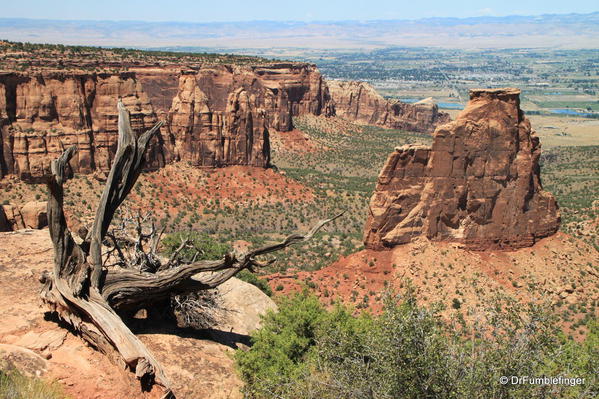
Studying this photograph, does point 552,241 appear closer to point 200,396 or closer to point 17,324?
point 200,396

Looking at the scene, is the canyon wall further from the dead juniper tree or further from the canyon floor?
the dead juniper tree

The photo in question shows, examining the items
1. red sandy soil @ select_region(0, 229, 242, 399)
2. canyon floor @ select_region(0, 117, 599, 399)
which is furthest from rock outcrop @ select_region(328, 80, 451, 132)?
red sandy soil @ select_region(0, 229, 242, 399)

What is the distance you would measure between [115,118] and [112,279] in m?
36.6

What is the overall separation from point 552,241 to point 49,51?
49.3 metres

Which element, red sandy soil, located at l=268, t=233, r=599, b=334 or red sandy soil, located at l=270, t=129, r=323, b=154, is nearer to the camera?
Result: red sandy soil, located at l=268, t=233, r=599, b=334

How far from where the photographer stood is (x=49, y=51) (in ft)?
191

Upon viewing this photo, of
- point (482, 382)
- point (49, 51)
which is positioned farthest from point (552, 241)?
point (49, 51)

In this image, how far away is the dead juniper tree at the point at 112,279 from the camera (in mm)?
12875

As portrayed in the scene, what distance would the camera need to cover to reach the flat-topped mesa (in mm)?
30125

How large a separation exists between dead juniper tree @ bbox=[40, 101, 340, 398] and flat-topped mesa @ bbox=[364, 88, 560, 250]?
15846 mm

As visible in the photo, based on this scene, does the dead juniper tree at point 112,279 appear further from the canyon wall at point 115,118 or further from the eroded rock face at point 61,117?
the canyon wall at point 115,118

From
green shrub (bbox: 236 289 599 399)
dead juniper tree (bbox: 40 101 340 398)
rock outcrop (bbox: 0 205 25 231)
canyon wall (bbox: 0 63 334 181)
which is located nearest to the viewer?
green shrub (bbox: 236 289 599 399)

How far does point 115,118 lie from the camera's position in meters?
49.1

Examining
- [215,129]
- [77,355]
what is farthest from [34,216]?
[215,129]
